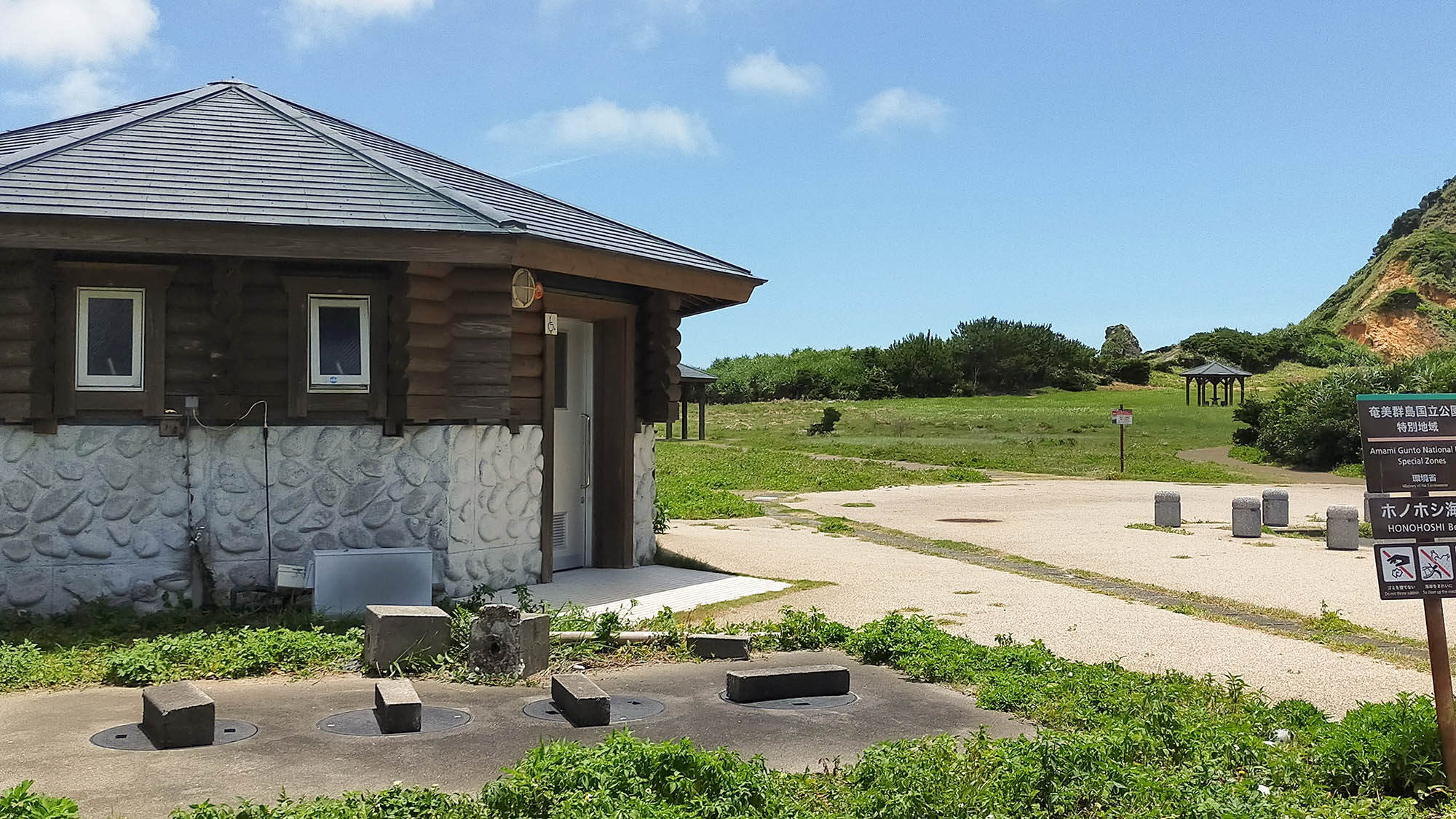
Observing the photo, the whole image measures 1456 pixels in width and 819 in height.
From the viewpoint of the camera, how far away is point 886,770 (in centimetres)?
485

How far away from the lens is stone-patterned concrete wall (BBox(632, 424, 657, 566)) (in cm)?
1232

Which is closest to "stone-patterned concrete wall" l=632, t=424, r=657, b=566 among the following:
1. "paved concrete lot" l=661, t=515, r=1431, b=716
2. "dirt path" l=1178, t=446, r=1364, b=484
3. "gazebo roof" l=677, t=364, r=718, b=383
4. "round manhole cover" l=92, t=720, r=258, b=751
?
"paved concrete lot" l=661, t=515, r=1431, b=716

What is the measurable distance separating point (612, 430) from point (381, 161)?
11.4 feet

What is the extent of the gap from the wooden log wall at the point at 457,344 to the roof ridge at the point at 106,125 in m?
3.43

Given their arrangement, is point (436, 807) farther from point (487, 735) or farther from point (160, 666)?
point (160, 666)

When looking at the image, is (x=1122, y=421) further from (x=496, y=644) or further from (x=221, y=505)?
(x=496, y=644)

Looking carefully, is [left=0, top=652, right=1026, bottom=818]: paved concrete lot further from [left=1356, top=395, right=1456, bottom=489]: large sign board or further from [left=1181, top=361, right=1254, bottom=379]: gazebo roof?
[left=1181, top=361, right=1254, bottom=379]: gazebo roof

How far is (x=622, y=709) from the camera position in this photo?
6578 millimetres

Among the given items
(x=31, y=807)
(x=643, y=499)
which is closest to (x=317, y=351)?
(x=643, y=499)

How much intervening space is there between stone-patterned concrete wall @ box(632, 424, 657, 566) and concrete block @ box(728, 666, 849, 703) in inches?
214

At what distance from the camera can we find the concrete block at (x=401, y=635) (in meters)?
7.46

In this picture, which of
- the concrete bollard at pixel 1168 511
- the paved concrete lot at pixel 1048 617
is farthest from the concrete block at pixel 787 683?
the concrete bollard at pixel 1168 511

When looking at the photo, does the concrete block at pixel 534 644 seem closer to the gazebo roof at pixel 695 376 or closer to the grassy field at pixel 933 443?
the grassy field at pixel 933 443

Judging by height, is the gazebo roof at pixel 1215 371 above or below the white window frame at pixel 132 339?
above
